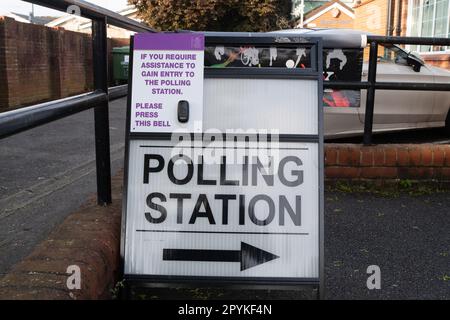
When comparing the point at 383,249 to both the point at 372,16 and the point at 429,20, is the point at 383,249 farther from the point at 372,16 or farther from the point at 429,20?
the point at 372,16

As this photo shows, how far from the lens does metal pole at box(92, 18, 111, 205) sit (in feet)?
9.53

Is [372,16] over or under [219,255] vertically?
over

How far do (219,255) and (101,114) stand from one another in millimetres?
1011

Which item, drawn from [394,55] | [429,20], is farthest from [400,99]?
[429,20]

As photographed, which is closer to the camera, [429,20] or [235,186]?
[235,186]

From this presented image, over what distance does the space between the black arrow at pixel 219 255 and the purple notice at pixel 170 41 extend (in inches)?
38.2

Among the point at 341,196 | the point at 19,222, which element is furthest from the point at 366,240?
the point at 19,222

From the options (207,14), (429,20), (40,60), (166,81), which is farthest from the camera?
(207,14)

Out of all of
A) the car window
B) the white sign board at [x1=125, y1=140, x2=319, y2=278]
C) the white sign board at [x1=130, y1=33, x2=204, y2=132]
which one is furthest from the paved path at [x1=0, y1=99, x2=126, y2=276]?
the car window

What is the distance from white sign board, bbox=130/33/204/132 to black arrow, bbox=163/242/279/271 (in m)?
0.57

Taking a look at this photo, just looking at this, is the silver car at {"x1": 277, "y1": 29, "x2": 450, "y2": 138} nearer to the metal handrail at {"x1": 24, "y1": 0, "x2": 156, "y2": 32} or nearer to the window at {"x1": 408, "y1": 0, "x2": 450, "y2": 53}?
the metal handrail at {"x1": 24, "y1": 0, "x2": 156, "y2": 32}

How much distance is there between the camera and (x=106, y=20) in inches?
115

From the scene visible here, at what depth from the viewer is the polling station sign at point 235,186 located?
2.57 metres

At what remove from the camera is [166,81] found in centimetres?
274
